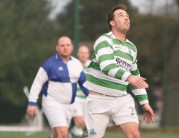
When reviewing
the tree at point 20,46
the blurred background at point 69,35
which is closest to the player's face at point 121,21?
the blurred background at point 69,35

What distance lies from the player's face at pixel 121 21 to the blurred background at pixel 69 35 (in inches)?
416

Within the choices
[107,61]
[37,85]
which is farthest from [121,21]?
[37,85]

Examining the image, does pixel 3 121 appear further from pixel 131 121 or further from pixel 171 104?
pixel 131 121

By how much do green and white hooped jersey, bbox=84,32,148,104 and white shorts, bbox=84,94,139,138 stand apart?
0.09 m

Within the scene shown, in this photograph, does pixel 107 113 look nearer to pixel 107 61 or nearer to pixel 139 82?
pixel 107 61

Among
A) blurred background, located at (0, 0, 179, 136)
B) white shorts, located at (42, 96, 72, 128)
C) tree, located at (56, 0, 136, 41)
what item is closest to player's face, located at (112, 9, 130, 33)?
white shorts, located at (42, 96, 72, 128)

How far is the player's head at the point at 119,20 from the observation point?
8.57 m

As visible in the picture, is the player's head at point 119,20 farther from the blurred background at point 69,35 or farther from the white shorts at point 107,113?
the blurred background at point 69,35

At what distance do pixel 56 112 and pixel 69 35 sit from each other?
8.58 meters

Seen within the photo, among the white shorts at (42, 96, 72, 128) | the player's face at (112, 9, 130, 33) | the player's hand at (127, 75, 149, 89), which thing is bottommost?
the white shorts at (42, 96, 72, 128)

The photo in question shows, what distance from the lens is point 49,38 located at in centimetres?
1969

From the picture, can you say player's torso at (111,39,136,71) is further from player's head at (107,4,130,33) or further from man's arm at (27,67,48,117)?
man's arm at (27,67,48,117)

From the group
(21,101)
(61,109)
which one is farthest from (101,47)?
(21,101)

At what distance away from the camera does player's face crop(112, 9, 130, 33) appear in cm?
856
